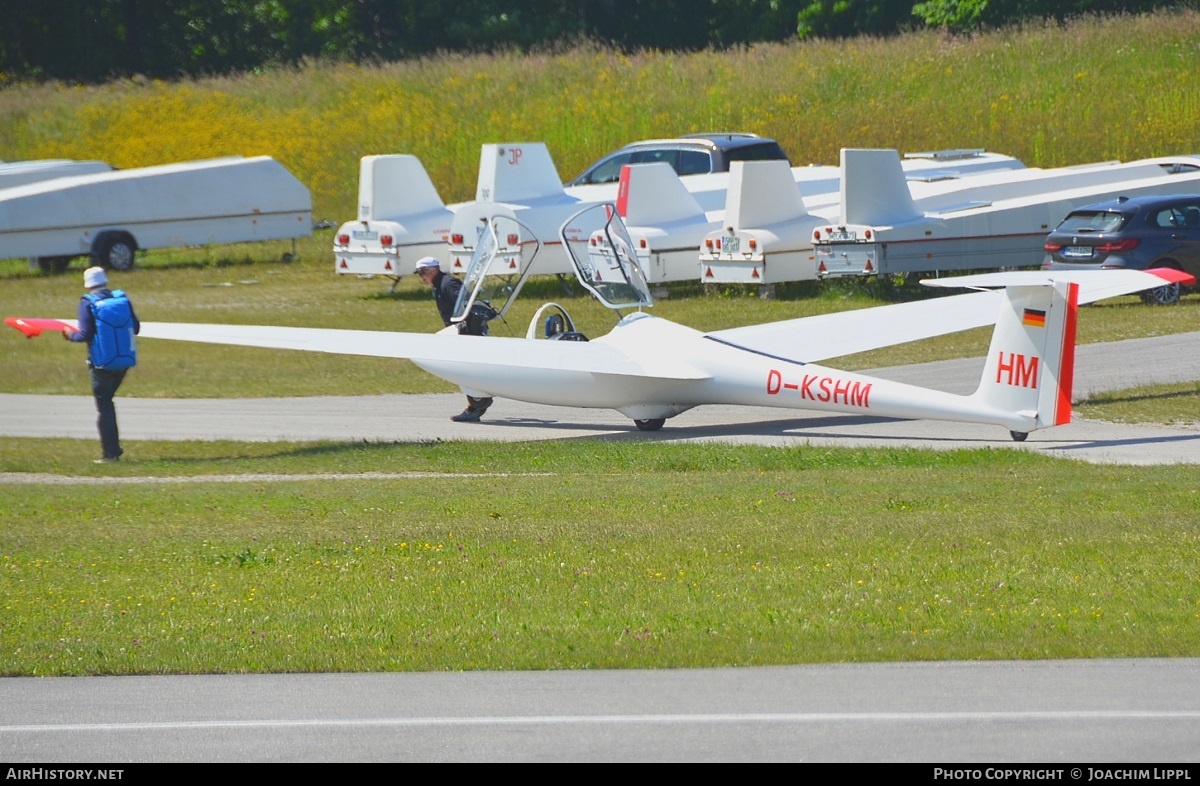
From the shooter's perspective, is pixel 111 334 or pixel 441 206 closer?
→ pixel 111 334

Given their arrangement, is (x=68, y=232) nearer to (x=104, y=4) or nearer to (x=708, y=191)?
(x=708, y=191)

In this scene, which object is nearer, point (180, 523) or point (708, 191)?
point (180, 523)

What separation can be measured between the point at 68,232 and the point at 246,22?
33.0 m

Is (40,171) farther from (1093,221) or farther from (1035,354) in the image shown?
(1035,354)

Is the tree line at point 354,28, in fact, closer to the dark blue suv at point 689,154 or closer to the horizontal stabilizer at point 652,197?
the dark blue suv at point 689,154

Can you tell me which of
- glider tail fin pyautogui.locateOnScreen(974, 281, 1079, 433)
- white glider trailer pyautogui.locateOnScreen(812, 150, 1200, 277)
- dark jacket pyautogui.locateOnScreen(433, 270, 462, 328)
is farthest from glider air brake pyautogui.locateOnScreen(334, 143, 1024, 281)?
glider tail fin pyautogui.locateOnScreen(974, 281, 1079, 433)

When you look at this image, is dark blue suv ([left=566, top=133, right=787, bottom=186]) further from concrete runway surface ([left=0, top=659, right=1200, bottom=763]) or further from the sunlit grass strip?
concrete runway surface ([left=0, top=659, right=1200, bottom=763])

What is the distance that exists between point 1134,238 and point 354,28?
45.8m

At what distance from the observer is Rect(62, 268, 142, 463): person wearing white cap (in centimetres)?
1453

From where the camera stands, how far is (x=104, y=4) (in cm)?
5897

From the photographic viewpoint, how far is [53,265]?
33.3 m

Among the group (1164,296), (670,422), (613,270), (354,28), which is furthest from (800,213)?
(354,28)
